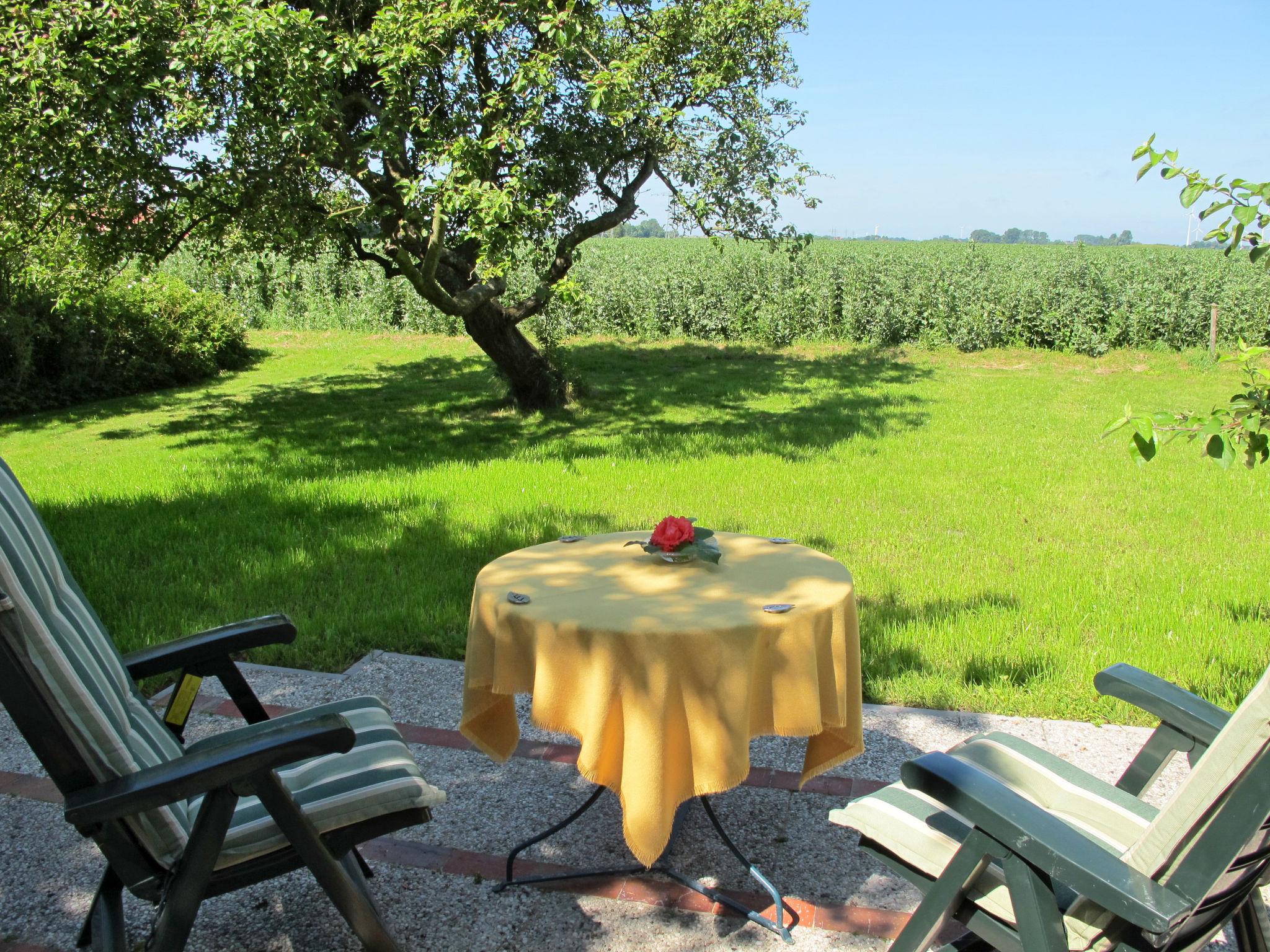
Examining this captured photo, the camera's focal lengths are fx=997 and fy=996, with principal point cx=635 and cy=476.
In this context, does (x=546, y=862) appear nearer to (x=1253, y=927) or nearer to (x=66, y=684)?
(x=66, y=684)

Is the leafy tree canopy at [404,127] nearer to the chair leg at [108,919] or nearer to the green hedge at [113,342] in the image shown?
the green hedge at [113,342]

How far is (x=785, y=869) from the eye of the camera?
3293 millimetres

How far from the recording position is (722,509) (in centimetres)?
831

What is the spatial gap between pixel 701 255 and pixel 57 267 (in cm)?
1702

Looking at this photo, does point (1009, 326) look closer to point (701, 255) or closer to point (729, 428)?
point (701, 255)

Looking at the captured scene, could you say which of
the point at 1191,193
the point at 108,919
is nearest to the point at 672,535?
the point at 108,919

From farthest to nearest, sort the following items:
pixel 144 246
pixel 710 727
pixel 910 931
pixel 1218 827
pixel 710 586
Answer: pixel 144 246 < pixel 710 586 < pixel 710 727 < pixel 910 931 < pixel 1218 827

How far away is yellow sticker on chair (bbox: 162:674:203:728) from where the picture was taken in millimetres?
3051

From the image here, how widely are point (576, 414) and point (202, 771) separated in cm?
1191

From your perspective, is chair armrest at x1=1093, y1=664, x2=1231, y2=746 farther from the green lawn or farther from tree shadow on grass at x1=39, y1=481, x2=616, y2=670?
tree shadow on grass at x1=39, y1=481, x2=616, y2=670

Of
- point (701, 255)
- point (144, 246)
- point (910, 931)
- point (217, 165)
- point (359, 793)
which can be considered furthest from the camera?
point (701, 255)

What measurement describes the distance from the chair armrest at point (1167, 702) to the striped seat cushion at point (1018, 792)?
237 mm

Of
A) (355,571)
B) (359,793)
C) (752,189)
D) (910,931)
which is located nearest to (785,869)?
(910,931)

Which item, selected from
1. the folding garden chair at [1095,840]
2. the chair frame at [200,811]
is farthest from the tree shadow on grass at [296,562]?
the folding garden chair at [1095,840]
